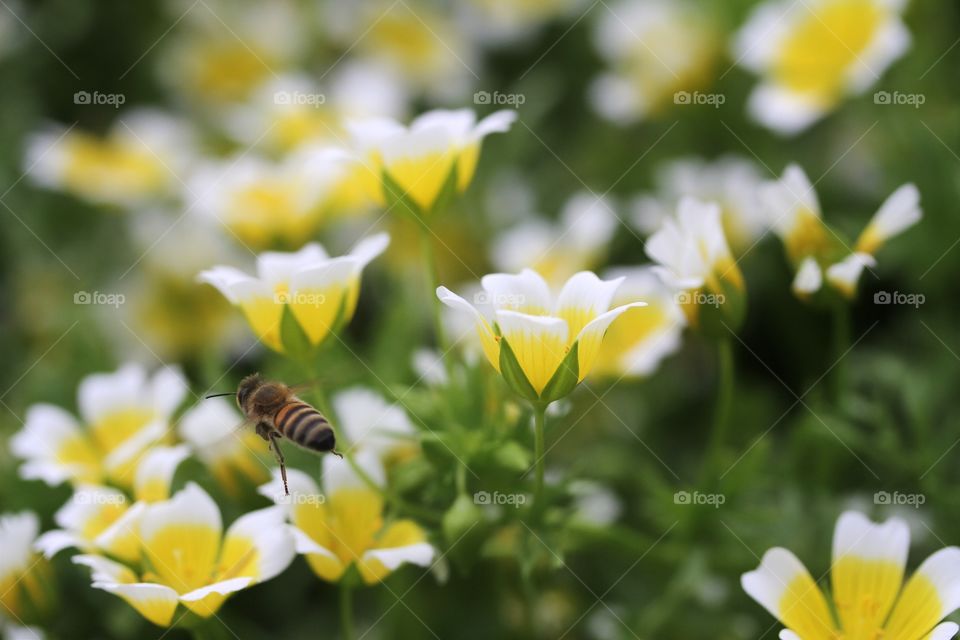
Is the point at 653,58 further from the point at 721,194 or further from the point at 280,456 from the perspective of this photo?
the point at 280,456

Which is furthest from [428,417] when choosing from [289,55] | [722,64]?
[289,55]

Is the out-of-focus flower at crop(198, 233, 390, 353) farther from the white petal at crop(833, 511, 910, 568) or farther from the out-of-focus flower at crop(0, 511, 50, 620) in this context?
the white petal at crop(833, 511, 910, 568)

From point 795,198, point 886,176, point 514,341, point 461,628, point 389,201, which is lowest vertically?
point 461,628

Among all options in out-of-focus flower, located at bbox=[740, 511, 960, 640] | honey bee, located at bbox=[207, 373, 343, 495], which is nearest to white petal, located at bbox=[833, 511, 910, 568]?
out-of-focus flower, located at bbox=[740, 511, 960, 640]

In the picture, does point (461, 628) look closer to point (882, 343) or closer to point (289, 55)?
point (882, 343)

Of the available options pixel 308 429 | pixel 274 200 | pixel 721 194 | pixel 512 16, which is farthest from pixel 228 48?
pixel 308 429
